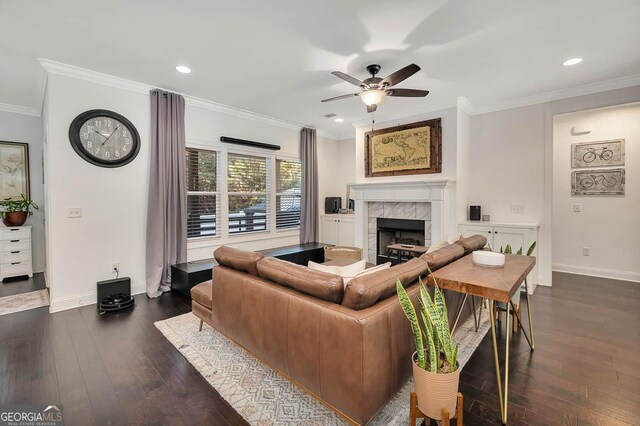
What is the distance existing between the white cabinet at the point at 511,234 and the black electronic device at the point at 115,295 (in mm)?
4705

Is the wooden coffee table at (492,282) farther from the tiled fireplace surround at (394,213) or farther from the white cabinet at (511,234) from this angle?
the tiled fireplace surround at (394,213)

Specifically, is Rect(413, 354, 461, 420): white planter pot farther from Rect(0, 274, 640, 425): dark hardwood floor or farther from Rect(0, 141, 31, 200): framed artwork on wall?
Rect(0, 141, 31, 200): framed artwork on wall

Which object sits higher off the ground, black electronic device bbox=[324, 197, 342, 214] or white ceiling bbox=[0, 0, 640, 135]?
white ceiling bbox=[0, 0, 640, 135]

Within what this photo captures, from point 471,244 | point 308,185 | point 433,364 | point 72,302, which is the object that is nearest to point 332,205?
point 308,185

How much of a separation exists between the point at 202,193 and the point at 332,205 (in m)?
2.74

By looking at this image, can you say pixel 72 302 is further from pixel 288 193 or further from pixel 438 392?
pixel 438 392

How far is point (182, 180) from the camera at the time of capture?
4.05 m

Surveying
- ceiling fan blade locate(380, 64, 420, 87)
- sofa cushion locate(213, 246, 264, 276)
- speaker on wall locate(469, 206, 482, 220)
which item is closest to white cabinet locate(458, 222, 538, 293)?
speaker on wall locate(469, 206, 482, 220)

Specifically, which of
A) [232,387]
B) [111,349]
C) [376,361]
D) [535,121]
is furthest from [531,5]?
[111,349]

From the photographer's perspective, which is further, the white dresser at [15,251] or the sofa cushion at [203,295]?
the white dresser at [15,251]

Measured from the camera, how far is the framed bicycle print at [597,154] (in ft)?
14.5

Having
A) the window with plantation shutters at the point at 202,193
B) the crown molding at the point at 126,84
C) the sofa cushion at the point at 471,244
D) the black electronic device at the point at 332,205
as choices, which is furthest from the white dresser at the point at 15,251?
the sofa cushion at the point at 471,244

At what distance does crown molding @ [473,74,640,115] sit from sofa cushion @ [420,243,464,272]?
10.3ft

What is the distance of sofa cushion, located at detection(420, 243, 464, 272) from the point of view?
7.02 feet
